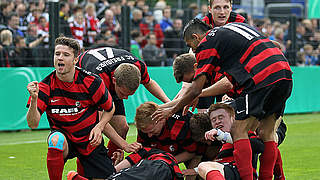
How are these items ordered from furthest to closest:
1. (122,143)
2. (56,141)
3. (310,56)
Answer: (310,56) < (122,143) < (56,141)

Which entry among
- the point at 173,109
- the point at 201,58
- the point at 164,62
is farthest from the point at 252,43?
the point at 164,62

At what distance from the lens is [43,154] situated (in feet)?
29.9

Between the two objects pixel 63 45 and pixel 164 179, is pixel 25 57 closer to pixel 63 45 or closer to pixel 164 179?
pixel 63 45

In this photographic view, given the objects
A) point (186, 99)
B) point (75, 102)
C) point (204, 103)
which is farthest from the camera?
point (204, 103)

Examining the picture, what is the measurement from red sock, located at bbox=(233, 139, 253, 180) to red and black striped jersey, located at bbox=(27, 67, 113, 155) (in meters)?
1.45

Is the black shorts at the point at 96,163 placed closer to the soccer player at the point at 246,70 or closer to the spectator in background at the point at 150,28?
the soccer player at the point at 246,70

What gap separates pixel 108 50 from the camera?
23.9 feet

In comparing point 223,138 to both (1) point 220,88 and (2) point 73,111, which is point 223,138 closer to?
(1) point 220,88

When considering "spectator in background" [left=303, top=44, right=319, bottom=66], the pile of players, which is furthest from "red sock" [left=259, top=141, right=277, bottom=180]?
"spectator in background" [left=303, top=44, right=319, bottom=66]

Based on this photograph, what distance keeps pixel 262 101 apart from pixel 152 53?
8.71 m

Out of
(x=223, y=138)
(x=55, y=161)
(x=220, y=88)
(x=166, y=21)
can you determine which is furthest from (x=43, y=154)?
(x=166, y=21)

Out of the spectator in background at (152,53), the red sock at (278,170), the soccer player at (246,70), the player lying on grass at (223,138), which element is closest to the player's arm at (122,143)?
the player lying on grass at (223,138)

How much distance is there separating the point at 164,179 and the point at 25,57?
7236 mm

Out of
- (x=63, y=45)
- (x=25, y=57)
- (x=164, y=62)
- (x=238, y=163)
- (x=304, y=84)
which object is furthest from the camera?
(x=304, y=84)
